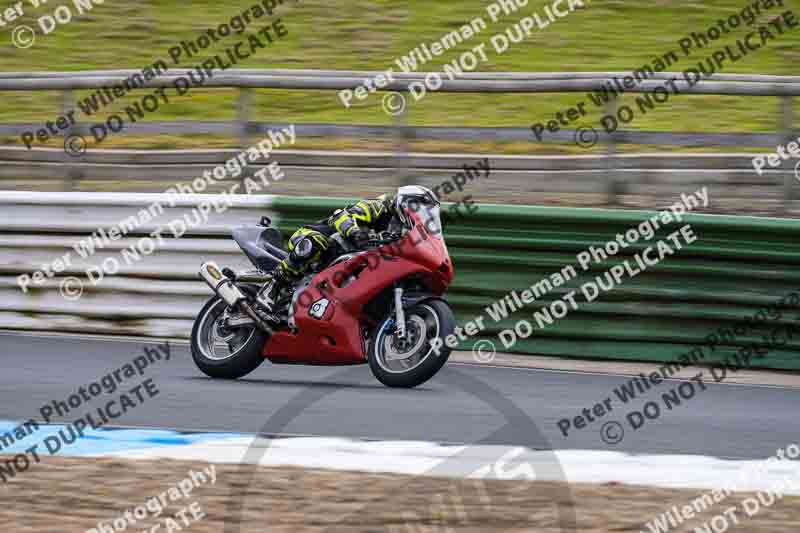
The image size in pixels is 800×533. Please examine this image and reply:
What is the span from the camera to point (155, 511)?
5488 mm

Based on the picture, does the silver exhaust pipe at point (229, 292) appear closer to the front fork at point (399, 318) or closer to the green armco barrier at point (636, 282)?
the front fork at point (399, 318)

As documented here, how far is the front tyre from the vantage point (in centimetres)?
838

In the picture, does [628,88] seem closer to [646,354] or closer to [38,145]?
[646,354]

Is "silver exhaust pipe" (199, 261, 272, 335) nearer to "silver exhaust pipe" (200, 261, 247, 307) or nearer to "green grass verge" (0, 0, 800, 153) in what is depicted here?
"silver exhaust pipe" (200, 261, 247, 307)

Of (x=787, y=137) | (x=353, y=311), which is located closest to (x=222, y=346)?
(x=353, y=311)

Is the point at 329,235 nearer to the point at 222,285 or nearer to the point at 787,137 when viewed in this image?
the point at 222,285

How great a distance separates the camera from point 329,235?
9.04 meters

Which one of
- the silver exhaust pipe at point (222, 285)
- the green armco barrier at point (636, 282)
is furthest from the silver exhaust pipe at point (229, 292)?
the green armco barrier at point (636, 282)

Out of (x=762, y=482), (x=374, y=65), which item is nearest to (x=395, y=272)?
(x=762, y=482)

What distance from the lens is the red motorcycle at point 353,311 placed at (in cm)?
852

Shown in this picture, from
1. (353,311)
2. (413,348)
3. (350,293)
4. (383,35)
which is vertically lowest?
(413,348)

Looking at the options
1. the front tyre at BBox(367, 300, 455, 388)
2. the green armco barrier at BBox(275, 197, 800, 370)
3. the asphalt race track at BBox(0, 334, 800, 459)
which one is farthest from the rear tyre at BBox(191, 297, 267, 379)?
the green armco barrier at BBox(275, 197, 800, 370)

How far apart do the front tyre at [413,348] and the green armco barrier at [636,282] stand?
4.89 feet

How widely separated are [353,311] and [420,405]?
1.07 metres
